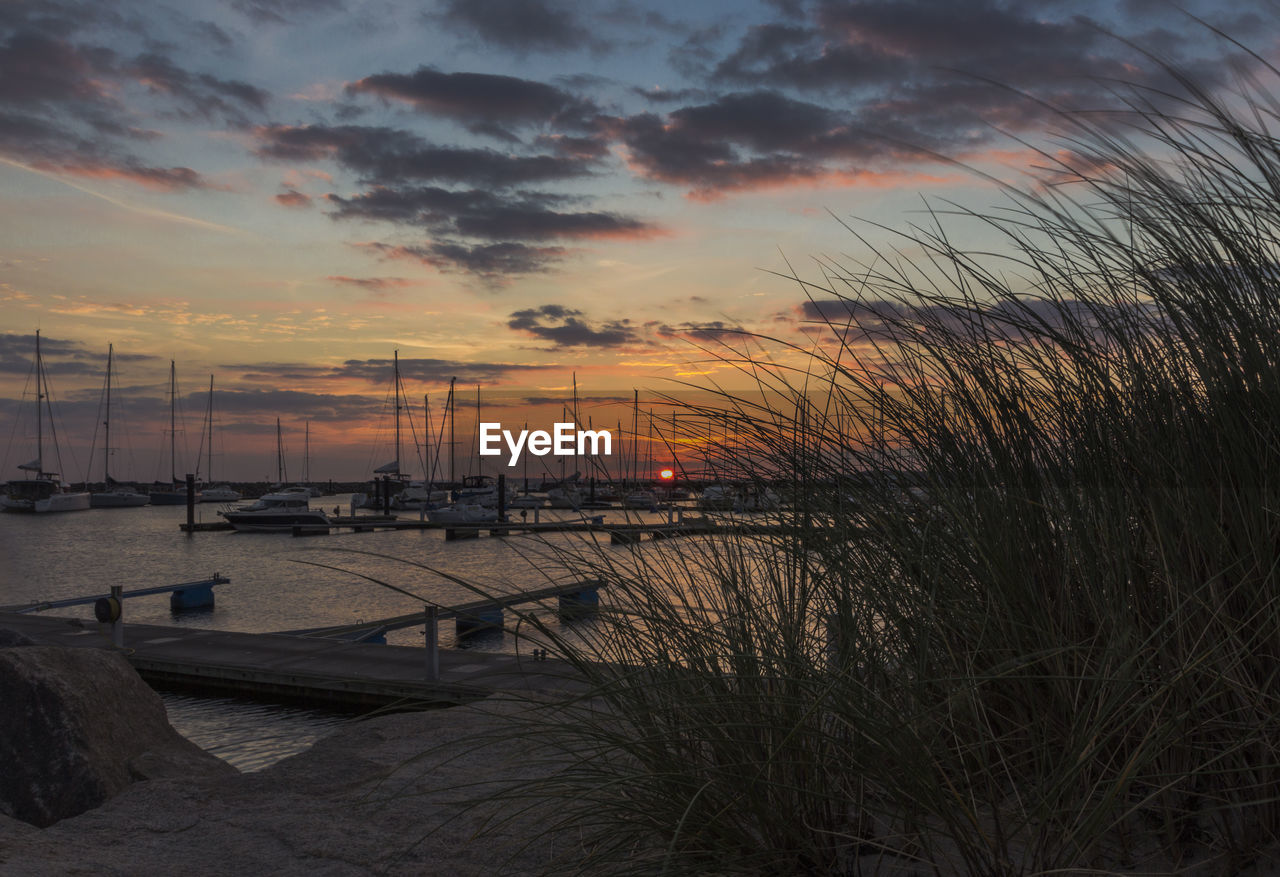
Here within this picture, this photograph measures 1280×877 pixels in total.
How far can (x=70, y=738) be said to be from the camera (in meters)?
4.65

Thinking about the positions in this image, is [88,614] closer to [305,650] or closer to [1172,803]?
[305,650]

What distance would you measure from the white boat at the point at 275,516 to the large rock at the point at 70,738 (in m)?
49.7

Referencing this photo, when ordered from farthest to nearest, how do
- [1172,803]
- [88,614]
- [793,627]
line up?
[88,614], [793,627], [1172,803]

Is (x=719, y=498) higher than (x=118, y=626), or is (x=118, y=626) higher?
(x=719, y=498)

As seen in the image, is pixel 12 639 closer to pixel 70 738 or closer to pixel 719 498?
pixel 70 738

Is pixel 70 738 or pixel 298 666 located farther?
pixel 298 666

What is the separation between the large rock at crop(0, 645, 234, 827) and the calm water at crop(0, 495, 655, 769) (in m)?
1.44

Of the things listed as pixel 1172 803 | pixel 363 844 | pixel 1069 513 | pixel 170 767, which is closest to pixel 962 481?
pixel 1069 513

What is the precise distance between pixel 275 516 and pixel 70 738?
52.7 meters

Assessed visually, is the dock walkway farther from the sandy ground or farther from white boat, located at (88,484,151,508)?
white boat, located at (88,484,151,508)

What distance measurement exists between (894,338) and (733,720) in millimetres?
1382

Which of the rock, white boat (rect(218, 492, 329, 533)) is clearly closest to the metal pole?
the rock

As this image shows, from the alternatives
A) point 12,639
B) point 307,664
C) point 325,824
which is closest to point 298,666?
point 307,664

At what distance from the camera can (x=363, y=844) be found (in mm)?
3178
